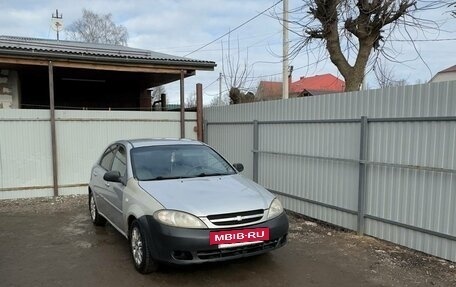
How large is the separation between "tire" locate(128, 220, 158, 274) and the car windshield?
2.18 feet

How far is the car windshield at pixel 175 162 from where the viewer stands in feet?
16.9

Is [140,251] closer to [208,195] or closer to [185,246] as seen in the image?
[185,246]

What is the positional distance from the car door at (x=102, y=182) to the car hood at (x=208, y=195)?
4.89 ft

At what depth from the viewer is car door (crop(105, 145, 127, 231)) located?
A: 17.1 feet

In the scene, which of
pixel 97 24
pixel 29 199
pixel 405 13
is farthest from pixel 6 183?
pixel 97 24

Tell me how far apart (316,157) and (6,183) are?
23.3 feet

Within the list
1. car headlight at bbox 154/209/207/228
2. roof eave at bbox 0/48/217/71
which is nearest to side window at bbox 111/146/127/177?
car headlight at bbox 154/209/207/228

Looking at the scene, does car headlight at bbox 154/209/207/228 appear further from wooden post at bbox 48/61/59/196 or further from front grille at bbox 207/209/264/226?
wooden post at bbox 48/61/59/196

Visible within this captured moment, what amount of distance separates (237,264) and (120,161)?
2.21 m

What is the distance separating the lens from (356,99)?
6.07 meters

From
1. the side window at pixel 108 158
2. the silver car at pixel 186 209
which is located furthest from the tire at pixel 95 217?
the silver car at pixel 186 209

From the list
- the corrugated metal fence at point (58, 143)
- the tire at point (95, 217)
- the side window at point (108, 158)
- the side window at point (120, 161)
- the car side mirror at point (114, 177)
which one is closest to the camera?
the car side mirror at point (114, 177)

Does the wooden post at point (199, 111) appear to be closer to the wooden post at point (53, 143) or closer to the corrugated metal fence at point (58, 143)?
the corrugated metal fence at point (58, 143)

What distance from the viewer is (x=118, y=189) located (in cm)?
530
